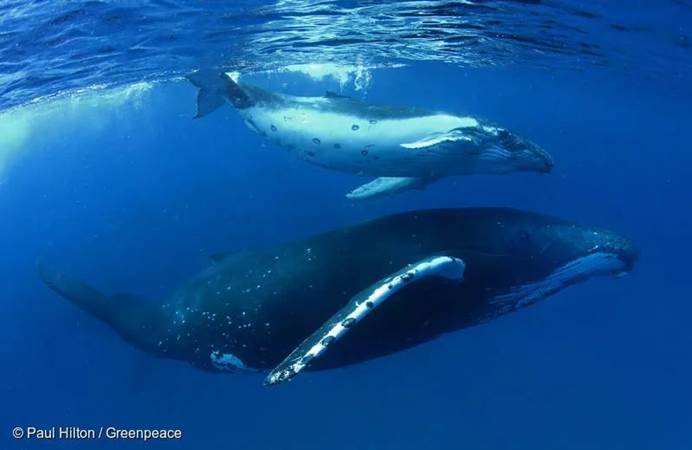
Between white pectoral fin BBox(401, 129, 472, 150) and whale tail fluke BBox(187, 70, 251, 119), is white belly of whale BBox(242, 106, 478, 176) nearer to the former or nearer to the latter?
white pectoral fin BBox(401, 129, 472, 150)

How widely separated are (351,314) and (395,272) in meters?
1.41

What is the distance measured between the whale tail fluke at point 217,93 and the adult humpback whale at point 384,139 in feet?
0.08

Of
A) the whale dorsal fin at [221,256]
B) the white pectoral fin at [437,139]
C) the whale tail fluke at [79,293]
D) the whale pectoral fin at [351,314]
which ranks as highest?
the white pectoral fin at [437,139]

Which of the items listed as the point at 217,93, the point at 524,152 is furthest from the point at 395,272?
the point at 217,93

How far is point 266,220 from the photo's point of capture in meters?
29.5

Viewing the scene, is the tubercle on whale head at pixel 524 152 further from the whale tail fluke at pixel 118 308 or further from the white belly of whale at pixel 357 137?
the whale tail fluke at pixel 118 308

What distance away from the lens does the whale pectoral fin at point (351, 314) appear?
4.86 meters

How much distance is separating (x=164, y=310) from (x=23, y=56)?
10.7 metres

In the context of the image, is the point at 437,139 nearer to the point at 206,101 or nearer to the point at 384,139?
the point at 384,139

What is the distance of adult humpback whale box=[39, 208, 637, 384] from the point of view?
21.7ft

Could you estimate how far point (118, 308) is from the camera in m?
9.68

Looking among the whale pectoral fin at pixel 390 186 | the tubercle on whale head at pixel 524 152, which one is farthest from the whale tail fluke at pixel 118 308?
the tubercle on whale head at pixel 524 152

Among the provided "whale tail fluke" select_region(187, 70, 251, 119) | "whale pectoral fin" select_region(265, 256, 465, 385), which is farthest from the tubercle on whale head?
"whale tail fluke" select_region(187, 70, 251, 119)

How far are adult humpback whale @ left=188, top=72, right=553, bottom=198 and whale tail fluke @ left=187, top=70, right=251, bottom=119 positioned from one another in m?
0.02
